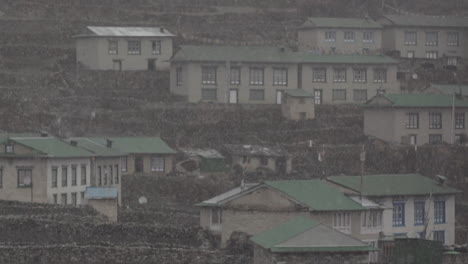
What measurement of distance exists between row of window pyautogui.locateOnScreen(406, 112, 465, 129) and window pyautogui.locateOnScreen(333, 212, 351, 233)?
94.8ft

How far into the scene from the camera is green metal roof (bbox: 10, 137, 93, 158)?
290 ft

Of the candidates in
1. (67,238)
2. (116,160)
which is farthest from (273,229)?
(116,160)

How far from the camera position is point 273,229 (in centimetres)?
7262

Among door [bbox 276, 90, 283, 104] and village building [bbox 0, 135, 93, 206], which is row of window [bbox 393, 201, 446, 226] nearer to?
village building [bbox 0, 135, 93, 206]

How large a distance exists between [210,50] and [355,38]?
13588 mm

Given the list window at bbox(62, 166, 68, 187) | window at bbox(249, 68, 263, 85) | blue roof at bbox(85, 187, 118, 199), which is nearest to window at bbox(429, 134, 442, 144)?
window at bbox(249, 68, 263, 85)

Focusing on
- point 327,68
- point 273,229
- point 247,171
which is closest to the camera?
point 273,229

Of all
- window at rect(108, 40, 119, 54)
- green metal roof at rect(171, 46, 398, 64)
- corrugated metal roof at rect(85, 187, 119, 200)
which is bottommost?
corrugated metal roof at rect(85, 187, 119, 200)

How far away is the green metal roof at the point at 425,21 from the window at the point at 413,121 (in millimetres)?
16361

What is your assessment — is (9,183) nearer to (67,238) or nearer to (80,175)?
(80,175)

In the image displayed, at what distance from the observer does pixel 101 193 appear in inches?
3420

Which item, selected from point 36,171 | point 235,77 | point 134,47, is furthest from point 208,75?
point 36,171

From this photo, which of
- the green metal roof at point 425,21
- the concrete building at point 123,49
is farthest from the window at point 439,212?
the green metal roof at point 425,21

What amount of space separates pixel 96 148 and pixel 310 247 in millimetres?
27258
